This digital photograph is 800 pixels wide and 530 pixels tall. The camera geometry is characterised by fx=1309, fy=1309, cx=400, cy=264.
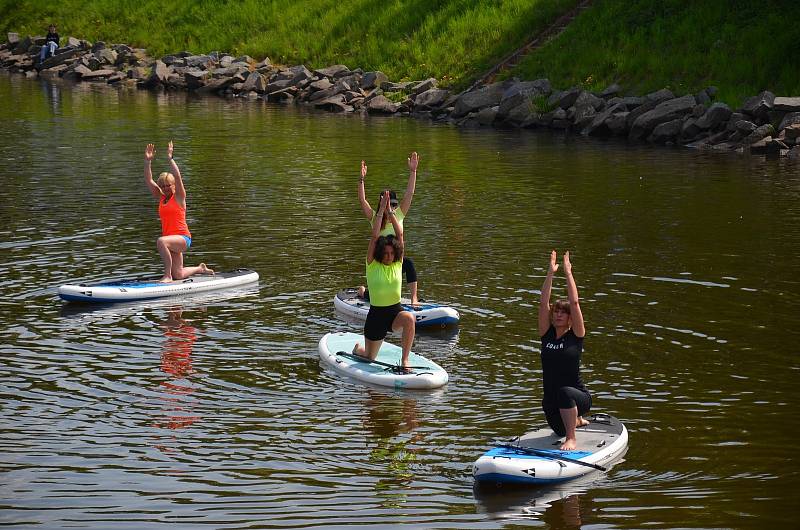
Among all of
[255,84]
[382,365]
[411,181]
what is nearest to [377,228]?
[411,181]

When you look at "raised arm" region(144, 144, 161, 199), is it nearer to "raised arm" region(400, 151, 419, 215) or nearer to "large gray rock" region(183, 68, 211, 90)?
"raised arm" region(400, 151, 419, 215)

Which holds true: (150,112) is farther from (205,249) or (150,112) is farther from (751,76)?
(205,249)

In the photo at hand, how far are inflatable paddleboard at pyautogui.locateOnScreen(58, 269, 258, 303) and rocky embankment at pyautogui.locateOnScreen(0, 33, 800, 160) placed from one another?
22738mm

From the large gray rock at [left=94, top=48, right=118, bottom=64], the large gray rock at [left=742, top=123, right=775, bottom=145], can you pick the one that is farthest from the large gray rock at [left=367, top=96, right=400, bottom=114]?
the large gray rock at [left=94, top=48, right=118, bottom=64]

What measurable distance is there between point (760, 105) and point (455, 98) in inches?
586

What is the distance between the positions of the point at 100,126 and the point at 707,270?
28.7 metres

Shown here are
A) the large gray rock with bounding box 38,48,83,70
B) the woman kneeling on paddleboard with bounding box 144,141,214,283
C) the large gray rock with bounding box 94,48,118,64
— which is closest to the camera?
the woman kneeling on paddleboard with bounding box 144,141,214,283

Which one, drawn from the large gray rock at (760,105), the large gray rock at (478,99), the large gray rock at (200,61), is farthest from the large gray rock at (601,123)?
the large gray rock at (200,61)

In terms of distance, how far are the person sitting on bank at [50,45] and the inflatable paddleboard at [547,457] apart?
64.6 metres

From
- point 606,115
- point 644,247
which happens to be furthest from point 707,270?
point 606,115

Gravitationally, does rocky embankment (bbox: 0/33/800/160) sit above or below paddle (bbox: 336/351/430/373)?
above

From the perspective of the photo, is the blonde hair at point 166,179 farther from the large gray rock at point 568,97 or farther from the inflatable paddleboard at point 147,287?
the large gray rock at point 568,97

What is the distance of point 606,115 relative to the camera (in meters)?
45.6

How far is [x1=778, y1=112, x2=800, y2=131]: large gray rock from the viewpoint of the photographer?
1565 inches
